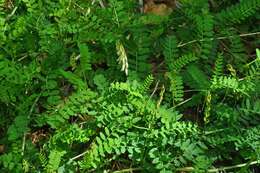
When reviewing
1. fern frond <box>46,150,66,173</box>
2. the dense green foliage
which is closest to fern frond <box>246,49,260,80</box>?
the dense green foliage

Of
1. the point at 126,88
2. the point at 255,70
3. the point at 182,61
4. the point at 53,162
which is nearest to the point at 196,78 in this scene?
the point at 182,61

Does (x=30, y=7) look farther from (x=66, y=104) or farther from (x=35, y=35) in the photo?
(x=66, y=104)

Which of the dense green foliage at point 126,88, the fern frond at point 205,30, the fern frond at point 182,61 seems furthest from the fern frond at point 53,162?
the fern frond at point 205,30

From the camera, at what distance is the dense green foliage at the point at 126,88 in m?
2.84

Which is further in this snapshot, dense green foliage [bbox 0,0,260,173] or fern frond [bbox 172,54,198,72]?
fern frond [bbox 172,54,198,72]

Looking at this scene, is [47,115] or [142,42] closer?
[47,115]

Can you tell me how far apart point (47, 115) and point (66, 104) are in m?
0.16

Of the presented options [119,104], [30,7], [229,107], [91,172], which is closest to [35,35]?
[30,7]

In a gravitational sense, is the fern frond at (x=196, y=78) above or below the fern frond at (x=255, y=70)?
below

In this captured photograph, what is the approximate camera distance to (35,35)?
10.8 ft

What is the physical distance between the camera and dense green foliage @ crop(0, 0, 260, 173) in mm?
2838

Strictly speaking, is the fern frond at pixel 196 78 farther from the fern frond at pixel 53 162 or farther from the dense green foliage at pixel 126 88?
the fern frond at pixel 53 162

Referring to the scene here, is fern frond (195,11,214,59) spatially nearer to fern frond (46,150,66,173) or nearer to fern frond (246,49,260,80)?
fern frond (246,49,260,80)

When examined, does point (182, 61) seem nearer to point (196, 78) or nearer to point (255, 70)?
point (196, 78)
